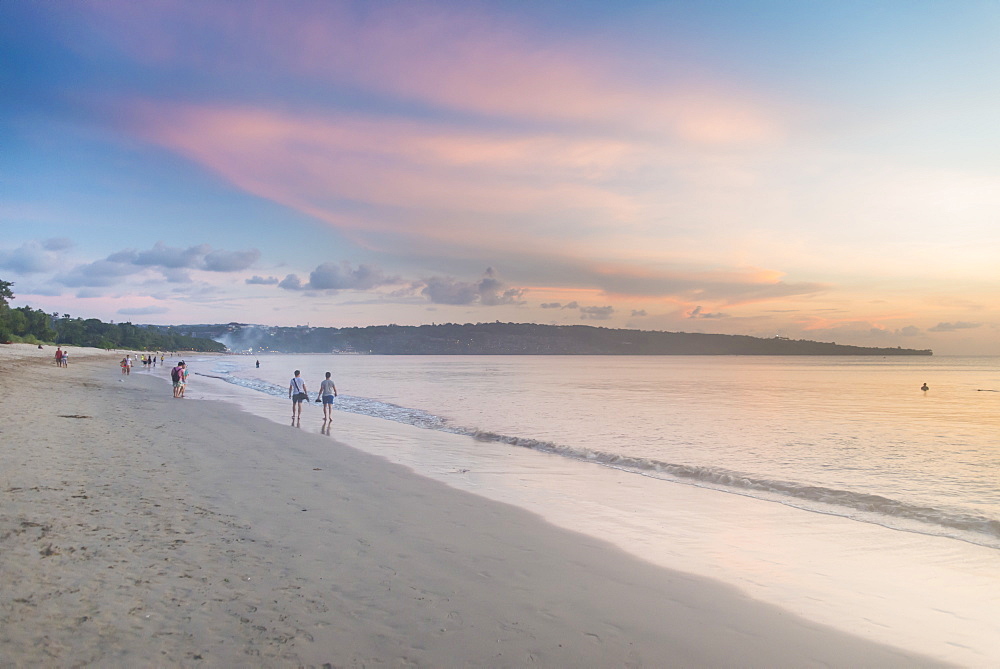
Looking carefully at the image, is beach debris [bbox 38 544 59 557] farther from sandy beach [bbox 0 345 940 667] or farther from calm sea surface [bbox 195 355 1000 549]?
calm sea surface [bbox 195 355 1000 549]

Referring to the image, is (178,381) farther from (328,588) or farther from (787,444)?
(787,444)

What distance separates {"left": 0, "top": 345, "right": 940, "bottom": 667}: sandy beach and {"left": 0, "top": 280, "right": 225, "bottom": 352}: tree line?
97807 mm

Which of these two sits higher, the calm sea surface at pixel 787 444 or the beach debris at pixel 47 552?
the beach debris at pixel 47 552

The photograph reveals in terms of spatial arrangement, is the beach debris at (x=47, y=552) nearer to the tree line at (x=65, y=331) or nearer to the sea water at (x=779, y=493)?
the sea water at (x=779, y=493)

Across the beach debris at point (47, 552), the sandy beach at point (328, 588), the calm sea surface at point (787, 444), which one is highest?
the beach debris at point (47, 552)

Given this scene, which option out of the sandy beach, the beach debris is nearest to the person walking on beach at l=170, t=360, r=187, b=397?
the sandy beach

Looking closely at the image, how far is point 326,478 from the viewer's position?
39.5 feet

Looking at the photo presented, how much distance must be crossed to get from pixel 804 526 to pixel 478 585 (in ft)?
23.9

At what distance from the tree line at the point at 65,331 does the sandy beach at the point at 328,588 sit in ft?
321

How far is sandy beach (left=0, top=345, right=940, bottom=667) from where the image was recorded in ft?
15.3

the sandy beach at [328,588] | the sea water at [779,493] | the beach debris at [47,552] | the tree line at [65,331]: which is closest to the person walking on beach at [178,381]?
the sea water at [779,493]

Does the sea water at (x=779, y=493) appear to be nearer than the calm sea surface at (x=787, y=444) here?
Yes

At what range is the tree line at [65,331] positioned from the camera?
87.7 m

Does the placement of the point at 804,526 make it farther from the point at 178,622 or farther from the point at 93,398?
the point at 93,398
